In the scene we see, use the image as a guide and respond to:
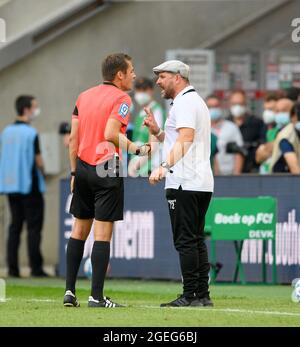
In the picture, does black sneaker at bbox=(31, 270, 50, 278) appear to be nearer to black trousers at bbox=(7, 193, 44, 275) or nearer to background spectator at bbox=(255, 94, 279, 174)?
black trousers at bbox=(7, 193, 44, 275)

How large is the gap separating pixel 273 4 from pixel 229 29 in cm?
85

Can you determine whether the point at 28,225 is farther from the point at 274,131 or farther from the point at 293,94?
the point at 293,94

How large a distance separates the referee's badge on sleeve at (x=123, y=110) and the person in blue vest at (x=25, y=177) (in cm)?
710

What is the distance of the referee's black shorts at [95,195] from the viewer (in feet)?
37.2

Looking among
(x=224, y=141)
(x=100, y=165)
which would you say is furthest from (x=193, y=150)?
(x=224, y=141)

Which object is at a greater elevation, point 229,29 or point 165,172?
point 229,29

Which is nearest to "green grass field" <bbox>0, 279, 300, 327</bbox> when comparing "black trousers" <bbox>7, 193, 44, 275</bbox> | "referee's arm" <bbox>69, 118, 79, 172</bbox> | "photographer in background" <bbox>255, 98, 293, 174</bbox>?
"referee's arm" <bbox>69, 118, 79, 172</bbox>

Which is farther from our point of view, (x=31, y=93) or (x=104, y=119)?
(x=31, y=93)

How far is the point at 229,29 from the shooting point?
872 inches

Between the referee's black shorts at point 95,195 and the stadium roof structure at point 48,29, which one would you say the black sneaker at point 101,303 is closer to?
the referee's black shorts at point 95,195

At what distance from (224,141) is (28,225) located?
3.03 meters

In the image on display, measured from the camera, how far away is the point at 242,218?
1608cm
